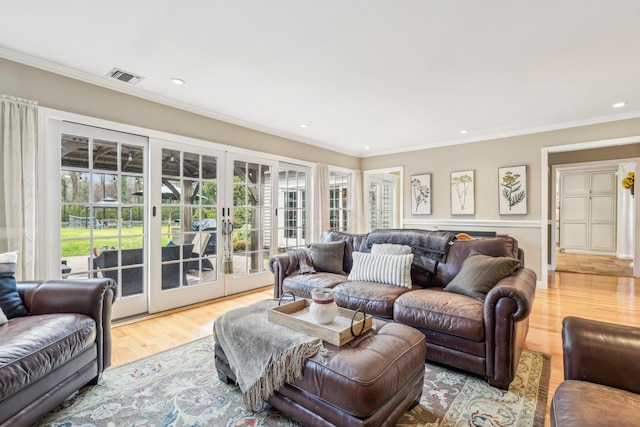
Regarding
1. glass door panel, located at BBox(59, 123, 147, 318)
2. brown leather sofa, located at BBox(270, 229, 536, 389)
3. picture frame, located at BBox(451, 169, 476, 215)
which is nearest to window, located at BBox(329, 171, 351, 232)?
picture frame, located at BBox(451, 169, 476, 215)

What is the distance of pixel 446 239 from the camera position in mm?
3018

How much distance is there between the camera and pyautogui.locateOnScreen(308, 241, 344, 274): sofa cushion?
3.52 metres

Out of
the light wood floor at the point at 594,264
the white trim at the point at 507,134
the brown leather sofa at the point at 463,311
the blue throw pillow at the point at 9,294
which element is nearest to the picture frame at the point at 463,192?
the white trim at the point at 507,134

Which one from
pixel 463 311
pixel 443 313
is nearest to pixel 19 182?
pixel 443 313

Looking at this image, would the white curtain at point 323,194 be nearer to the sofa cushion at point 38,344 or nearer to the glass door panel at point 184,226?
the glass door panel at point 184,226

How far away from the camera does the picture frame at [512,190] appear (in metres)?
4.70

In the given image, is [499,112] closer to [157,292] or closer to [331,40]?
[331,40]

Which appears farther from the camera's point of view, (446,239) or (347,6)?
(446,239)

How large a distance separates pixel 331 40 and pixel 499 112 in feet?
9.12

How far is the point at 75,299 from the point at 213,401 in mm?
1078

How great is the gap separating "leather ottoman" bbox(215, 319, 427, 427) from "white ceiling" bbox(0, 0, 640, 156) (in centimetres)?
199

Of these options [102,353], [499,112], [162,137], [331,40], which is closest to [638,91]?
[499,112]

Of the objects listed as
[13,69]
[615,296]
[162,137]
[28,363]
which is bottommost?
[615,296]

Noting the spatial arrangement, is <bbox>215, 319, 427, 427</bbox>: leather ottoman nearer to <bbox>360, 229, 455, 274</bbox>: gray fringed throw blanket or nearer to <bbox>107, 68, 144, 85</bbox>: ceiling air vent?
<bbox>360, 229, 455, 274</bbox>: gray fringed throw blanket
